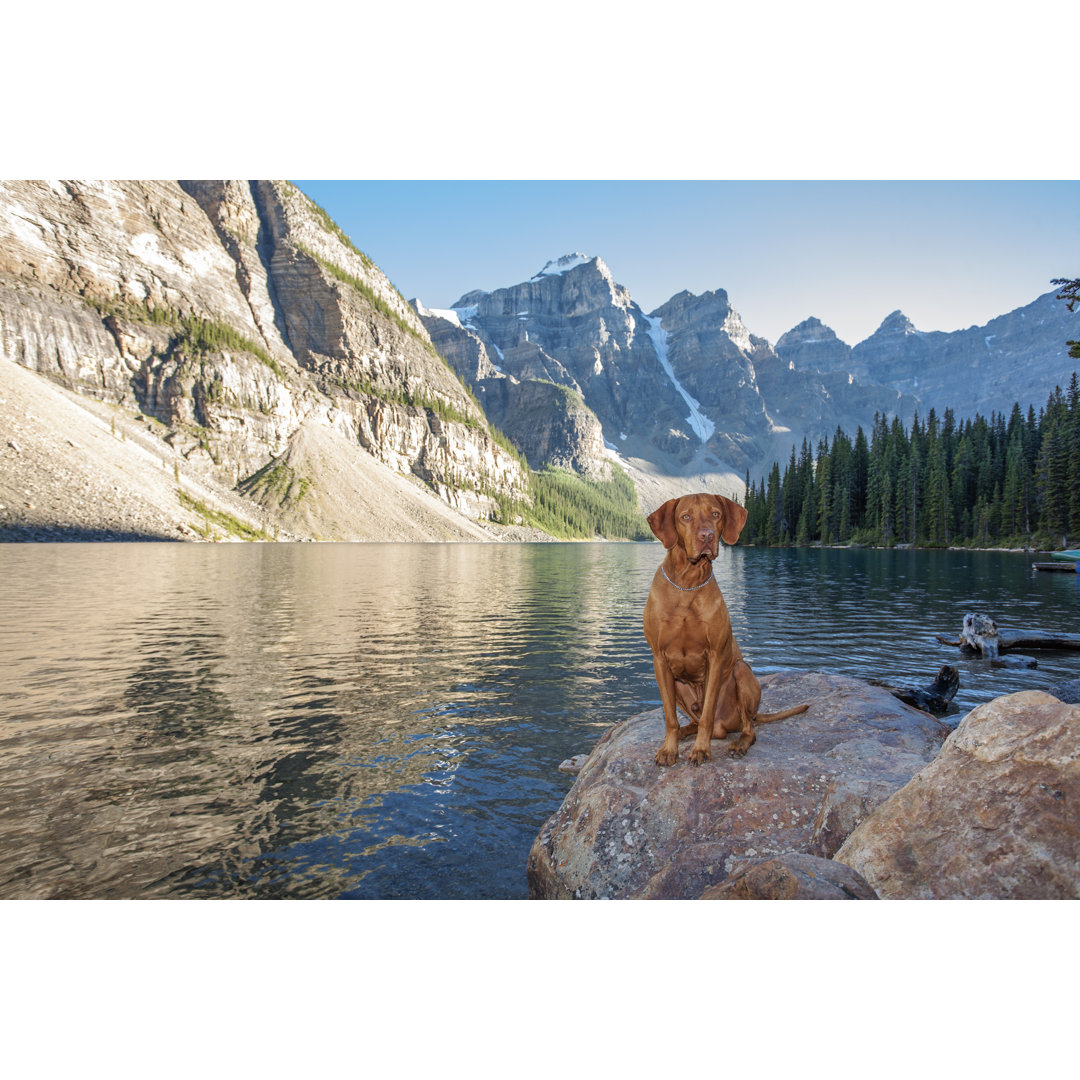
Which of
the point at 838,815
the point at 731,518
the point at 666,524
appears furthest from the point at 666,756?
the point at 731,518

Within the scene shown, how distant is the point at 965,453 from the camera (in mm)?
102312

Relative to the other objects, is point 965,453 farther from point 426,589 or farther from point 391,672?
point 391,672

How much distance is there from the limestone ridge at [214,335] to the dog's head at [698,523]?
13026cm

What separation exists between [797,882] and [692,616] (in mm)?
2616

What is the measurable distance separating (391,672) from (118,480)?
10344 cm

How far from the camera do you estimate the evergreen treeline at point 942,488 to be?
78.2m

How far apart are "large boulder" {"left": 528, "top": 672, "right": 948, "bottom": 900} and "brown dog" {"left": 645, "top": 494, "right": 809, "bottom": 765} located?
0.38m

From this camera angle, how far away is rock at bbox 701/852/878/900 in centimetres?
443

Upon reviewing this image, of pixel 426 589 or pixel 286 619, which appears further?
pixel 426 589

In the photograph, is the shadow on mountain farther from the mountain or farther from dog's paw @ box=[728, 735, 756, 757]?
dog's paw @ box=[728, 735, 756, 757]


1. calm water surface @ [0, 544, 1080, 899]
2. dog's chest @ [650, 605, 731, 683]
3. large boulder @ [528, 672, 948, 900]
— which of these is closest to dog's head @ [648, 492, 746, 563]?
dog's chest @ [650, 605, 731, 683]

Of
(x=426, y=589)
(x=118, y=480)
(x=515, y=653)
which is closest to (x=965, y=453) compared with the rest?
(x=426, y=589)

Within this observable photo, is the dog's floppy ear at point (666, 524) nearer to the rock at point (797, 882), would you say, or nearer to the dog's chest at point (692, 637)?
the dog's chest at point (692, 637)

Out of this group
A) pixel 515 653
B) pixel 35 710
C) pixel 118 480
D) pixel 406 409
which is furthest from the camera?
pixel 406 409
